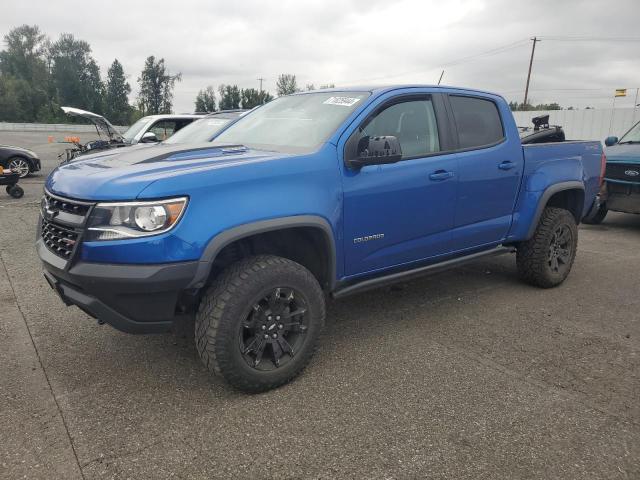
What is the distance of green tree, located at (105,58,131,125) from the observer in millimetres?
89625

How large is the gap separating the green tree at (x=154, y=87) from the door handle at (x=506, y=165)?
106m

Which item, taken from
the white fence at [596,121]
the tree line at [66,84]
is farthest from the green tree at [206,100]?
the white fence at [596,121]

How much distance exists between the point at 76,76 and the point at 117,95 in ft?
24.3

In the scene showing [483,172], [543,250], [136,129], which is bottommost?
[543,250]

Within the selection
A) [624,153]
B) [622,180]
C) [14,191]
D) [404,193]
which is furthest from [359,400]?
[14,191]

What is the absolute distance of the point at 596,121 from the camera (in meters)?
25.5

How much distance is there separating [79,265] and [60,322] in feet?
5.59

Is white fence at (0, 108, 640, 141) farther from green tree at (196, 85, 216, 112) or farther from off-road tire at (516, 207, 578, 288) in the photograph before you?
green tree at (196, 85, 216, 112)

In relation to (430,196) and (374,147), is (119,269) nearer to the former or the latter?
(374,147)

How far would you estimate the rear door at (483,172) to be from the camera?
400 cm

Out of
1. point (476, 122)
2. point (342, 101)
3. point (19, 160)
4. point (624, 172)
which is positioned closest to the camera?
point (342, 101)

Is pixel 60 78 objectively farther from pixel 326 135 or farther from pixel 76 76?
pixel 326 135

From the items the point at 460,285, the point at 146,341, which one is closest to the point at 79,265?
the point at 146,341

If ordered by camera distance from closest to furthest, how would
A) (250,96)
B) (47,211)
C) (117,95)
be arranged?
(47,211) → (250,96) → (117,95)
